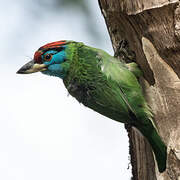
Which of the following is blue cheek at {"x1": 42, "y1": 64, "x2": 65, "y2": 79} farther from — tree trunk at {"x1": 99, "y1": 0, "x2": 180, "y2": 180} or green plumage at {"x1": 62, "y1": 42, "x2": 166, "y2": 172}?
tree trunk at {"x1": 99, "y1": 0, "x2": 180, "y2": 180}

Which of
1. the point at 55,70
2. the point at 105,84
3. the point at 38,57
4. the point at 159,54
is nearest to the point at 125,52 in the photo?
the point at 105,84

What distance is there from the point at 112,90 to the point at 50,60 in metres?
0.58

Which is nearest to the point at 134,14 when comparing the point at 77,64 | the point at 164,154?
the point at 77,64

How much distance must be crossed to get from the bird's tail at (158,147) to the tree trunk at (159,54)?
0.03 meters

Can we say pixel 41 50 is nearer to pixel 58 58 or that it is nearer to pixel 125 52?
pixel 58 58

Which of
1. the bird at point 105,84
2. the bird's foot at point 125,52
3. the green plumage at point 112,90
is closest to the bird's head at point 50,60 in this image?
the bird at point 105,84

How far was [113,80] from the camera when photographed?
3061 millimetres

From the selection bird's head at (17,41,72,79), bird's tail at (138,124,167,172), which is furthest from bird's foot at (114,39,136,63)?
bird's tail at (138,124,167,172)

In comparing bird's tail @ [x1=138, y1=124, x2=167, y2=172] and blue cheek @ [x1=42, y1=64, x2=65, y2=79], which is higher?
blue cheek @ [x1=42, y1=64, x2=65, y2=79]

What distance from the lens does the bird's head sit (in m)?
3.27

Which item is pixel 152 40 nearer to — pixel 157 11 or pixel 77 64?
pixel 157 11

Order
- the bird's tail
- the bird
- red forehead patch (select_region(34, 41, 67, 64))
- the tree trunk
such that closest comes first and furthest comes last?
the tree trunk < the bird's tail < the bird < red forehead patch (select_region(34, 41, 67, 64))

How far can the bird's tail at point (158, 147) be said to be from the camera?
286 cm

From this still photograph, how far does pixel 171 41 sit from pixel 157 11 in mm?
213
